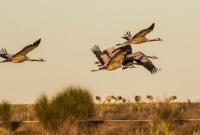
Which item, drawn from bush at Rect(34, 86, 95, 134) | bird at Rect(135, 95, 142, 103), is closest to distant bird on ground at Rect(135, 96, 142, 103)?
bird at Rect(135, 95, 142, 103)

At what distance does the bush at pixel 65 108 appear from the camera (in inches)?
1097

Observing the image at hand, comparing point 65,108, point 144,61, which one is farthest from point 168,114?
point 144,61

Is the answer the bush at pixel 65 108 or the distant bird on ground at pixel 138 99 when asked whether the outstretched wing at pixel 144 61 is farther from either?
the distant bird on ground at pixel 138 99

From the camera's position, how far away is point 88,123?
95.3ft

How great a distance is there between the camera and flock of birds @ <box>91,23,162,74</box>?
53.7ft

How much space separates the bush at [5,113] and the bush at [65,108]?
1609 millimetres

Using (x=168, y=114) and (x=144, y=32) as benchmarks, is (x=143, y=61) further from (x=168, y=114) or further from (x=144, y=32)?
(x=168, y=114)

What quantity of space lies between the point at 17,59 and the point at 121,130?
11156 millimetres

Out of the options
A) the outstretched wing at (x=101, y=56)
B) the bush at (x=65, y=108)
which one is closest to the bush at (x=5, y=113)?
the bush at (x=65, y=108)

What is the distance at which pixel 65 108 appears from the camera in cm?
2861

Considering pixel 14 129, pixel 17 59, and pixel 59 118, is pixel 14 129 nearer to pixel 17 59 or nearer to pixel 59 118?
pixel 59 118

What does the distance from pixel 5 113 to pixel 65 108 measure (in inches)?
139

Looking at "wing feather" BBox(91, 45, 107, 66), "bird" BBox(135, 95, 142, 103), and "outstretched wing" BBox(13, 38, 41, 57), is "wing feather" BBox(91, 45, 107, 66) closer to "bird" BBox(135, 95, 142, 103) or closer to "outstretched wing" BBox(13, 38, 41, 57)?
"outstretched wing" BBox(13, 38, 41, 57)

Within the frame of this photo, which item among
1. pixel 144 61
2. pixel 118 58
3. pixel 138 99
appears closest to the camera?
pixel 118 58
